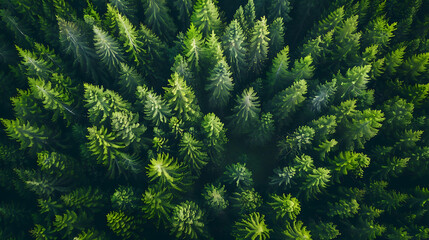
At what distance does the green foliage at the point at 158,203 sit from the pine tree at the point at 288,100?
10.2m

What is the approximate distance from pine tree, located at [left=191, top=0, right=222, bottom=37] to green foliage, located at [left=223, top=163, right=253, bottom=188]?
1063 centimetres

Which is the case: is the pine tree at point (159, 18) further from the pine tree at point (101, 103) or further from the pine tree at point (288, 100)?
the pine tree at point (288, 100)

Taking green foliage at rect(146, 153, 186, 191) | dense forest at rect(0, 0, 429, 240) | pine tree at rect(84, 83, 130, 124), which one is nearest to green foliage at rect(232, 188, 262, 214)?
dense forest at rect(0, 0, 429, 240)

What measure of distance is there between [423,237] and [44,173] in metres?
24.7

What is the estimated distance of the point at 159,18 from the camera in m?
21.2

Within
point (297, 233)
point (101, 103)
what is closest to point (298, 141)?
point (297, 233)

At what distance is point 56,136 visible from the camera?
62.4 feet

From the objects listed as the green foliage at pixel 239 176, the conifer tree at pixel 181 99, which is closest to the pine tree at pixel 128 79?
the conifer tree at pixel 181 99

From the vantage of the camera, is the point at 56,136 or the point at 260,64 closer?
the point at 56,136

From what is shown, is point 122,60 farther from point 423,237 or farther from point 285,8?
point 423,237

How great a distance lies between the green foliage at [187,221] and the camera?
15094 millimetres

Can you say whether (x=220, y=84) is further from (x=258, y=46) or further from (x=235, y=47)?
(x=258, y=46)

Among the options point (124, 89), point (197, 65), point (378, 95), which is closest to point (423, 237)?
point (378, 95)

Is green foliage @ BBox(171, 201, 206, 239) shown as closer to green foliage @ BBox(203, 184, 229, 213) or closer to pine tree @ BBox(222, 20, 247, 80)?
green foliage @ BBox(203, 184, 229, 213)
